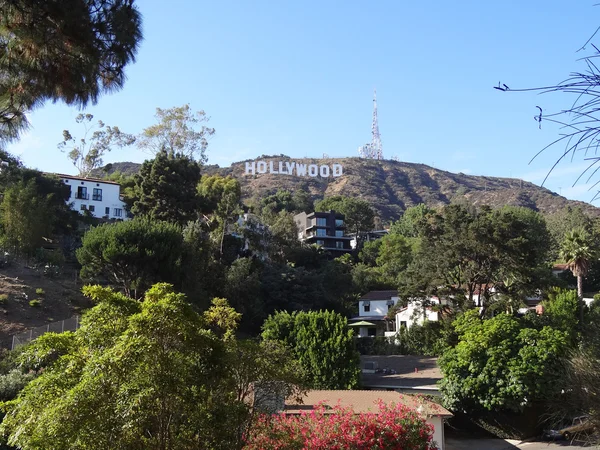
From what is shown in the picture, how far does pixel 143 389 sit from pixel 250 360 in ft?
8.96

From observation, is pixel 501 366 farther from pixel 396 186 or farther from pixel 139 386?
pixel 396 186

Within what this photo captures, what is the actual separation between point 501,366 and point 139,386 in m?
23.8

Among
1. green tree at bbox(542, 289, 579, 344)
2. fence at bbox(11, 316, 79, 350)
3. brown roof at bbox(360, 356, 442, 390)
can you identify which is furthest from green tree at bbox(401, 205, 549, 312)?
fence at bbox(11, 316, 79, 350)

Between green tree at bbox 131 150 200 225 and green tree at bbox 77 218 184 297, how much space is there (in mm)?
13344

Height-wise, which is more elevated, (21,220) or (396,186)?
(396,186)

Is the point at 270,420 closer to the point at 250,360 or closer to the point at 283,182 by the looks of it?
the point at 250,360

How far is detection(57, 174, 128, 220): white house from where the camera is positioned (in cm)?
6862

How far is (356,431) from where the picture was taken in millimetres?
15180

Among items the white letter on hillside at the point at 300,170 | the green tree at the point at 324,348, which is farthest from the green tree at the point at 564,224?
the white letter on hillside at the point at 300,170

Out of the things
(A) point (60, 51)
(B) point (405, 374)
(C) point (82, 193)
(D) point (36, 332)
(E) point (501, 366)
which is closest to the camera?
(A) point (60, 51)

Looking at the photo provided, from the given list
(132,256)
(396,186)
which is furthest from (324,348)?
(396,186)

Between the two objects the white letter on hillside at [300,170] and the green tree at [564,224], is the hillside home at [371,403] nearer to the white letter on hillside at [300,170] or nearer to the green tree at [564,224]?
the green tree at [564,224]

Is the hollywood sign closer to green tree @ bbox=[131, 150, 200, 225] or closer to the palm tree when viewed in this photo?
green tree @ bbox=[131, 150, 200, 225]

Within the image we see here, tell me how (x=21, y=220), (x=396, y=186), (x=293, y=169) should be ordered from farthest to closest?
1. (x=396, y=186)
2. (x=293, y=169)
3. (x=21, y=220)
